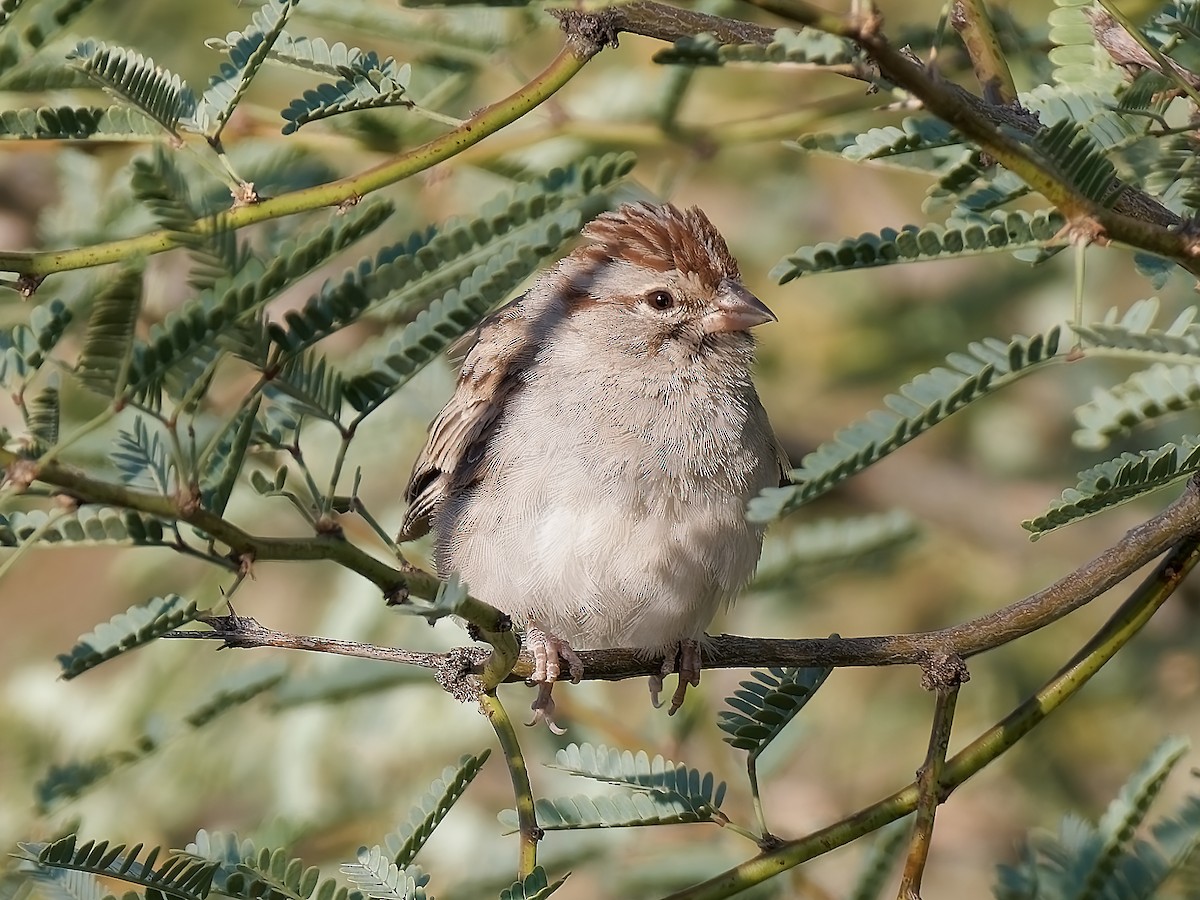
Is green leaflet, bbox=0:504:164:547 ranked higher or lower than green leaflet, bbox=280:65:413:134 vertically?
lower

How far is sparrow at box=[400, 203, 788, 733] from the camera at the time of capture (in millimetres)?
3736

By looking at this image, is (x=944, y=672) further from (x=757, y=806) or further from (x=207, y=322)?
(x=207, y=322)

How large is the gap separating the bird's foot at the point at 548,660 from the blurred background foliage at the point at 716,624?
577mm

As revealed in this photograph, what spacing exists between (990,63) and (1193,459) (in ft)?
2.51

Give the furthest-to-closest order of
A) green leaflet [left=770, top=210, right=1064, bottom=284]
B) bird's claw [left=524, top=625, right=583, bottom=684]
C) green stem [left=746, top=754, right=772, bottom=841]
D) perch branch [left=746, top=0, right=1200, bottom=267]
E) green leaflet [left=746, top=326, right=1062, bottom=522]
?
bird's claw [left=524, top=625, right=583, bottom=684] < green stem [left=746, top=754, right=772, bottom=841] < green leaflet [left=770, top=210, right=1064, bottom=284] < green leaflet [left=746, top=326, right=1062, bottom=522] < perch branch [left=746, top=0, right=1200, bottom=267]

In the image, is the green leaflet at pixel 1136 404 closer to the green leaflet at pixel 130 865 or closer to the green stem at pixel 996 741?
the green stem at pixel 996 741

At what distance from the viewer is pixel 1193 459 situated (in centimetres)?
239

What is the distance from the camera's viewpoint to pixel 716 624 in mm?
4508

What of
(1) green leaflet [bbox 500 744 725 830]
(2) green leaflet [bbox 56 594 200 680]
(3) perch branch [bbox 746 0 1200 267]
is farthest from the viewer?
(1) green leaflet [bbox 500 744 725 830]

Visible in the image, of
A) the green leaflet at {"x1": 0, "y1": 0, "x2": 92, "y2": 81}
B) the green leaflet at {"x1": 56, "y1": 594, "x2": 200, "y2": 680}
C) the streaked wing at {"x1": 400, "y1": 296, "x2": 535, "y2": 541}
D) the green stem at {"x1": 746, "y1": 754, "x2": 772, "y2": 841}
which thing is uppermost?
the streaked wing at {"x1": 400, "y1": 296, "x2": 535, "y2": 541}

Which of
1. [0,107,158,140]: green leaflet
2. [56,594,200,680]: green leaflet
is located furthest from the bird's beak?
[56,594,200,680]: green leaflet

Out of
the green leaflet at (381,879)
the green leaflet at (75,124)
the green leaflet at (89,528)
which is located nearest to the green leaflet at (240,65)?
the green leaflet at (75,124)

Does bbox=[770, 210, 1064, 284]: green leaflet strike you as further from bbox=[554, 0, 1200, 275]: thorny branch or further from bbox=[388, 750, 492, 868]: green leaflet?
bbox=[388, 750, 492, 868]: green leaflet

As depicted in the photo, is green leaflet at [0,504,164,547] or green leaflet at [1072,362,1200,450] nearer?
green leaflet at [1072,362,1200,450]
